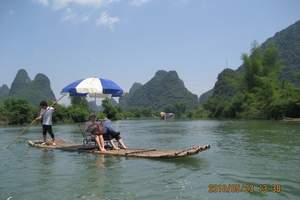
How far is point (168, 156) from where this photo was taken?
11.8 meters

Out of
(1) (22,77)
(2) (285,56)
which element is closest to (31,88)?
(1) (22,77)

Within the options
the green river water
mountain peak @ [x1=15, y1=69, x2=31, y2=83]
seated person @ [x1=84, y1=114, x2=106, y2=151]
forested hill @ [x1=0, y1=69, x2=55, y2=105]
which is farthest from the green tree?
mountain peak @ [x1=15, y1=69, x2=31, y2=83]

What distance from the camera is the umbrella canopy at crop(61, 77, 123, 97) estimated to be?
46.9 feet

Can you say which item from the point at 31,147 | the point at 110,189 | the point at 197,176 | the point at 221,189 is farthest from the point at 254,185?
the point at 31,147

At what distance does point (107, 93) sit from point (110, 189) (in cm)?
683

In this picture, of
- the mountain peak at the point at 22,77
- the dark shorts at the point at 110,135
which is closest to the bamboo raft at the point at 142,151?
the dark shorts at the point at 110,135

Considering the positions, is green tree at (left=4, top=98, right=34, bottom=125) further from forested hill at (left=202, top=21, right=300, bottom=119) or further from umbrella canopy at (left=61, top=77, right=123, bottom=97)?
umbrella canopy at (left=61, top=77, right=123, bottom=97)

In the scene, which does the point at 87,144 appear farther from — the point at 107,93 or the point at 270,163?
the point at 270,163

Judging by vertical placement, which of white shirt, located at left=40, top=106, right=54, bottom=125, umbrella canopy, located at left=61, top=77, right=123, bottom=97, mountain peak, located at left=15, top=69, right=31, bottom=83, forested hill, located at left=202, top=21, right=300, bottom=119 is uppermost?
mountain peak, located at left=15, top=69, right=31, bottom=83

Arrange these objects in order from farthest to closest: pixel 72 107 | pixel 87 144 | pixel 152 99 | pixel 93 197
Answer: pixel 152 99 → pixel 72 107 → pixel 87 144 → pixel 93 197
